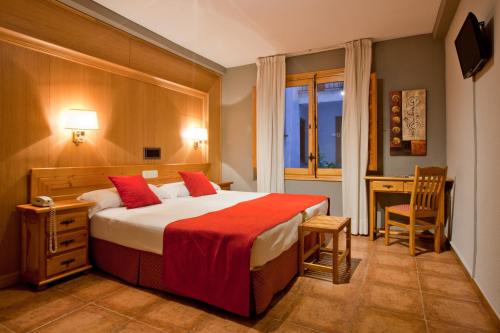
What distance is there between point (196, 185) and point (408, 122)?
2976 mm

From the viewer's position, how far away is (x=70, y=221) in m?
2.70

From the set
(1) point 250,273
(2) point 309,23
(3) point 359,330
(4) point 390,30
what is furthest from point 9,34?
(4) point 390,30

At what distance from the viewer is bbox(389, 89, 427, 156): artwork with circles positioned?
4102mm

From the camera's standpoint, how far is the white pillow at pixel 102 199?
295 centimetres

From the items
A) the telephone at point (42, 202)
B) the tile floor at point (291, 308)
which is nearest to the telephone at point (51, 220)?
the telephone at point (42, 202)

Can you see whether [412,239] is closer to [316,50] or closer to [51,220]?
[316,50]

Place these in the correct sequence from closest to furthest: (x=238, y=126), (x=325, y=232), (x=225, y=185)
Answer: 1. (x=325, y=232)
2. (x=225, y=185)
3. (x=238, y=126)

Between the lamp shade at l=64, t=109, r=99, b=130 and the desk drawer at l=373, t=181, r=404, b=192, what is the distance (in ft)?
11.1

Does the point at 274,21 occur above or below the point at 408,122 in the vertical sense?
above

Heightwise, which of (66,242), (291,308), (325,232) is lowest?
(291,308)

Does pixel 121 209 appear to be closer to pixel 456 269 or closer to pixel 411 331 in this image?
pixel 411 331

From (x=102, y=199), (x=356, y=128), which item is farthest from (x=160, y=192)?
(x=356, y=128)

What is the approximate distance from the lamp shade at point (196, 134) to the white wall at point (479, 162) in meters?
3.37

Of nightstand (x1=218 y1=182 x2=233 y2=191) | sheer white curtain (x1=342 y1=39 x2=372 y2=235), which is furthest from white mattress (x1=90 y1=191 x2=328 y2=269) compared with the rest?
nightstand (x1=218 y1=182 x2=233 y2=191)
